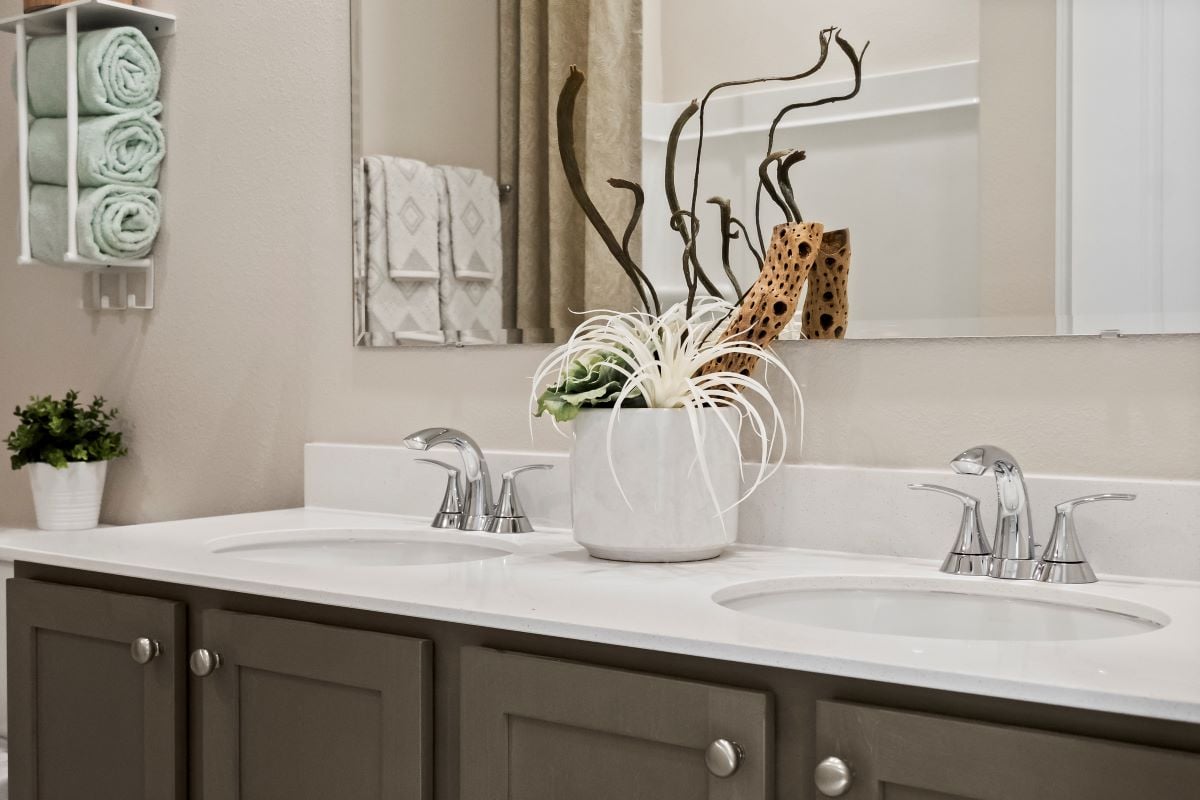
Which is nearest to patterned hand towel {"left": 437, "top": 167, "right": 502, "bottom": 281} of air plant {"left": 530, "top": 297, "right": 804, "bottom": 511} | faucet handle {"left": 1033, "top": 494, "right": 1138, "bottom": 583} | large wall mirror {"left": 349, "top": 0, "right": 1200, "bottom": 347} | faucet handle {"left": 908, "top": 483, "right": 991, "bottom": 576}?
large wall mirror {"left": 349, "top": 0, "right": 1200, "bottom": 347}

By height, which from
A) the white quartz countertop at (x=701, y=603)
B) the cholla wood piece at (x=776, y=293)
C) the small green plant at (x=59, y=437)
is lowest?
the white quartz countertop at (x=701, y=603)

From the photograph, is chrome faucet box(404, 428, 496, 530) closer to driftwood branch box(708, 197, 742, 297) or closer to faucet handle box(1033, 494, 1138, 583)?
driftwood branch box(708, 197, 742, 297)

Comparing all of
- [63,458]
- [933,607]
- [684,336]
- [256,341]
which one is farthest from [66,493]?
[933,607]

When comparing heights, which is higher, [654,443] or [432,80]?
[432,80]

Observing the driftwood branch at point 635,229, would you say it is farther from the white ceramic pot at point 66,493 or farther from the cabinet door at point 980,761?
the white ceramic pot at point 66,493

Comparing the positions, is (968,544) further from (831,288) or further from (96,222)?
(96,222)

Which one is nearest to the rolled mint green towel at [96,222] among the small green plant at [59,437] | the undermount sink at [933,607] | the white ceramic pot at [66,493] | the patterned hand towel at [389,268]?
the small green plant at [59,437]

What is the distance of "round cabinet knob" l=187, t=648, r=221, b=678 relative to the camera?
1222mm

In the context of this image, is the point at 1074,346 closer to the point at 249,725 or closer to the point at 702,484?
the point at 702,484

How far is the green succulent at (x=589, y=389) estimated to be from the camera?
1303 millimetres

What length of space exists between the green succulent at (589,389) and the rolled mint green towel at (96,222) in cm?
99

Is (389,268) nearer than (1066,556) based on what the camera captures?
No

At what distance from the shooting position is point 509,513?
155 centimetres

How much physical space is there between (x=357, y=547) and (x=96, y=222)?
76 cm
